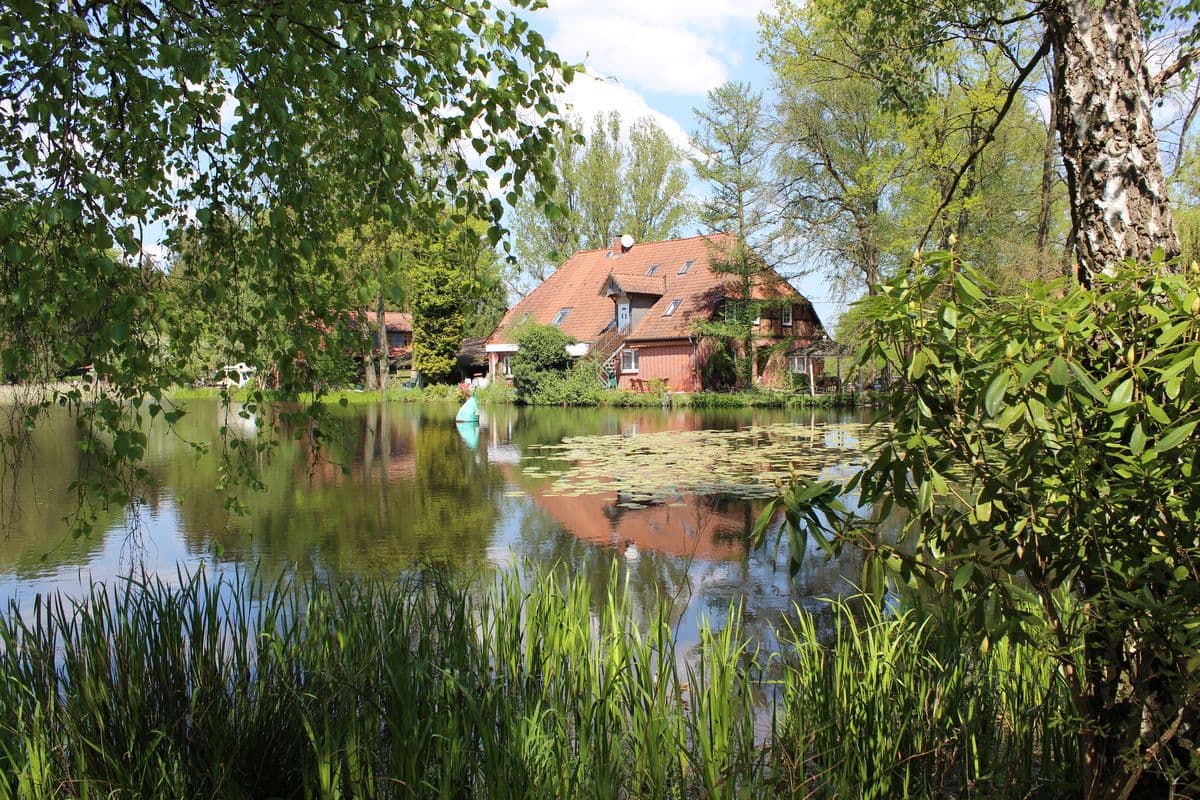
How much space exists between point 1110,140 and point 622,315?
136ft

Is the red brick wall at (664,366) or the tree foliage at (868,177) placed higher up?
the tree foliage at (868,177)

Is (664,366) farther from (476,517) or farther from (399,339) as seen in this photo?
(399,339)

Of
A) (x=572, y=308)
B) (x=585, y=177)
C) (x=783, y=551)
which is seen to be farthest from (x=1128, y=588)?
(x=585, y=177)

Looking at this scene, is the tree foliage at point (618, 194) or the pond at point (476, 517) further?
the tree foliage at point (618, 194)

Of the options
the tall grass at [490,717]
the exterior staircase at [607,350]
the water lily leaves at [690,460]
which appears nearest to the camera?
the tall grass at [490,717]

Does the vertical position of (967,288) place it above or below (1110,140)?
below

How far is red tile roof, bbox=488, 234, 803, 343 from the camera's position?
41062 mm

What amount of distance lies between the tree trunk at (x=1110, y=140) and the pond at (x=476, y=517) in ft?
7.82

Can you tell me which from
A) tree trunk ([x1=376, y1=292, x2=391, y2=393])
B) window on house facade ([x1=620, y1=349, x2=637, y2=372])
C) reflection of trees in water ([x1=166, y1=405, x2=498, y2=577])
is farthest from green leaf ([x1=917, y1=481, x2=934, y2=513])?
tree trunk ([x1=376, y1=292, x2=391, y2=393])

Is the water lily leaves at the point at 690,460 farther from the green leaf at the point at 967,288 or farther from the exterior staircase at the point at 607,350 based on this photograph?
the exterior staircase at the point at 607,350

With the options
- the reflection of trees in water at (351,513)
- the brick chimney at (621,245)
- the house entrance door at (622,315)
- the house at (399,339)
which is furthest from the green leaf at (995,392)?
the house at (399,339)

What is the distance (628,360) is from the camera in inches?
1702

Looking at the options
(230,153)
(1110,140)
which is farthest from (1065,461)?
(230,153)

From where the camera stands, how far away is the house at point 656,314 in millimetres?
40156
